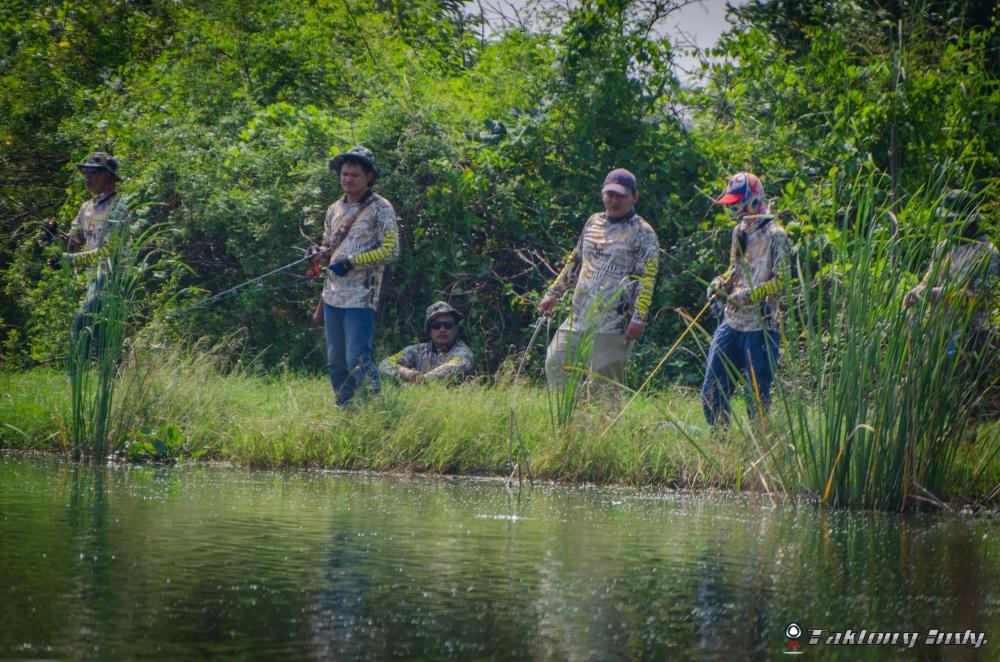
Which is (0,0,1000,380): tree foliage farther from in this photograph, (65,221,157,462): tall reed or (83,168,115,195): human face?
(65,221,157,462): tall reed

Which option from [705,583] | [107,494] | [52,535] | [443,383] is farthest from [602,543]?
[443,383]

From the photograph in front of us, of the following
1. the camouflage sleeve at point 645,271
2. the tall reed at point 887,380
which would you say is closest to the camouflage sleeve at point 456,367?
the camouflage sleeve at point 645,271

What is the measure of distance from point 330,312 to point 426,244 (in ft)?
11.4

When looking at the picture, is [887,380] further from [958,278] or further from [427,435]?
[427,435]

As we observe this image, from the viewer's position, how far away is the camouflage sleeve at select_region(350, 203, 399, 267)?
974cm

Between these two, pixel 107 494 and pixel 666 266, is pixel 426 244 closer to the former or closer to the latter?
pixel 666 266

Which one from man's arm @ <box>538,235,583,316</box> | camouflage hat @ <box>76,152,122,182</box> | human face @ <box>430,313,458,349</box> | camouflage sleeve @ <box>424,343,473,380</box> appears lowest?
camouflage sleeve @ <box>424,343,473,380</box>

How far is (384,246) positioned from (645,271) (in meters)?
1.76

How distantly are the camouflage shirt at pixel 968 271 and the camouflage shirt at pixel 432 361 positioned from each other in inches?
190

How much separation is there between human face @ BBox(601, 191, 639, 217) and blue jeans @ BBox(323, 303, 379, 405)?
175 centimetres

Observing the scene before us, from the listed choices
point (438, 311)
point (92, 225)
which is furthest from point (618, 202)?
point (92, 225)

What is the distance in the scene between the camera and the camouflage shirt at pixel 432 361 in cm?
1160

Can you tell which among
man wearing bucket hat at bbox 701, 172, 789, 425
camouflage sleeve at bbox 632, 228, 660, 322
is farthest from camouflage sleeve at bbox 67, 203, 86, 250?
man wearing bucket hat at bbox 701, 172, 789, 425

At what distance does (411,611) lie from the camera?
4359 millimetres
